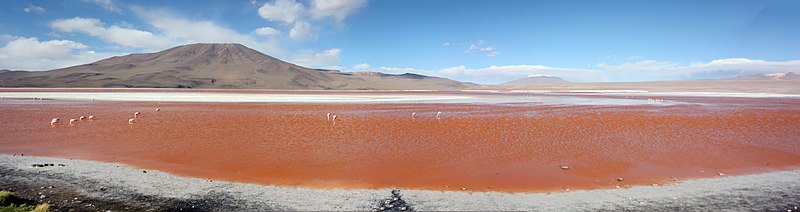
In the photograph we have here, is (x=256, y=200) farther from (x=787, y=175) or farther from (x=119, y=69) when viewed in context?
(x=119, y=69)

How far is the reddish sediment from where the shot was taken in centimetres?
903

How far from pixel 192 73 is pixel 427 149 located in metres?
139

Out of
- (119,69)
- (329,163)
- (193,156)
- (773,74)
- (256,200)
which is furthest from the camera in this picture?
(773,74)

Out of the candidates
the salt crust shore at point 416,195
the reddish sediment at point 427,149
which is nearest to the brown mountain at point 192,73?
the reddish sediment at point 427,149

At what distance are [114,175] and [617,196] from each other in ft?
31.2

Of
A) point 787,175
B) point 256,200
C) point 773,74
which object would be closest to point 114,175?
point 256,200

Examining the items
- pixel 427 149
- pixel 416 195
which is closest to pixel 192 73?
pixel 427 149

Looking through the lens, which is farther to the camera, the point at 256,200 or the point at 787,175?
the point at 787,175

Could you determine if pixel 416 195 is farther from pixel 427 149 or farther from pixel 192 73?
pixel 192 73

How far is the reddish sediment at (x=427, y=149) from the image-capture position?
903cm

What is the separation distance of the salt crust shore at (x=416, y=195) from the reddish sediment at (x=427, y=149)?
2.07 ft

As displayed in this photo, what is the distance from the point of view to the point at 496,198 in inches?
284

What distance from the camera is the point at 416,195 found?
7.29 meters

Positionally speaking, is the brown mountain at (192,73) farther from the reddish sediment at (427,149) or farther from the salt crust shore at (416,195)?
the salt crust shore at (416,195)
